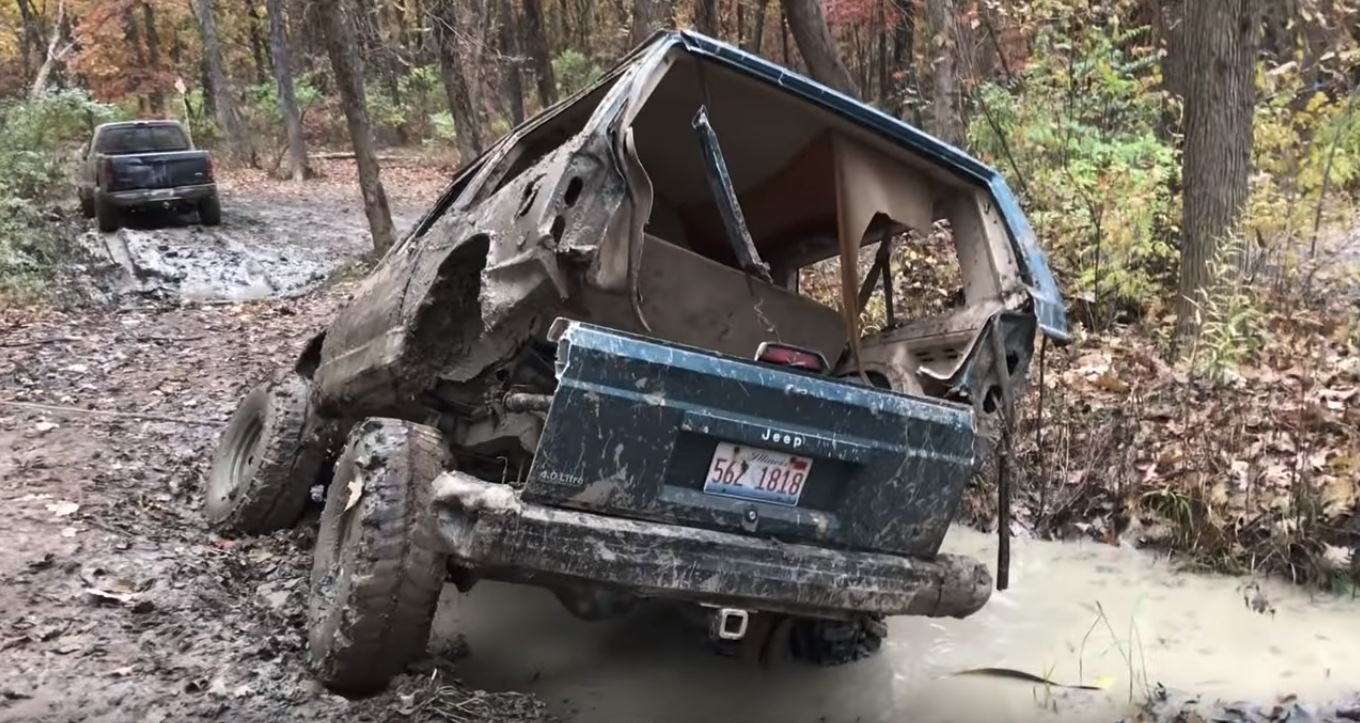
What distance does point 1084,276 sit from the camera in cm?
764

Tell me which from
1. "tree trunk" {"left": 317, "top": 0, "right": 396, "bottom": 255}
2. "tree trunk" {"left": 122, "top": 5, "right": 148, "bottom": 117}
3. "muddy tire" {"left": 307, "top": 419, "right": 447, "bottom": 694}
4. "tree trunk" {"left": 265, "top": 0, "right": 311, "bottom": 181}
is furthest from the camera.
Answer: "tree trunk" {"left": 122, "top": 5, "right": 148, "bottom": 117}

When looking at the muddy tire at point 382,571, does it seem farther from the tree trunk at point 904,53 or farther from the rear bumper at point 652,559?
the tree trunk at point 904,53

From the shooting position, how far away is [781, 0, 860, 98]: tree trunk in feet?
36.2

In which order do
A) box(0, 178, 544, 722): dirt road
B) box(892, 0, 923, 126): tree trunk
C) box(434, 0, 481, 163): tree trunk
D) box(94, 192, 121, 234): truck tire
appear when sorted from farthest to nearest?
box(892, 0, 923, 126): tree trunk → box(434, 0, 481, 163): tree trunk → box(94, 192, 121, 234): truck tire → box(0, 178, 544, 722): dirt road

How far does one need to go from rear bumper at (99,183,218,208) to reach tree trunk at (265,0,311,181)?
801cm

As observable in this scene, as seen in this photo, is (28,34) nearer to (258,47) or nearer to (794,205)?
(258,47)

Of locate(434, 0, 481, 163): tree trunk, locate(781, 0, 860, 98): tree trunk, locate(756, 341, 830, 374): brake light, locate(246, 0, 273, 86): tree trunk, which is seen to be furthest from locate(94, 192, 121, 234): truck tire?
locate(246, 0, 273, 86): tree trunk

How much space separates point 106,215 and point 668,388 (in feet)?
52.3

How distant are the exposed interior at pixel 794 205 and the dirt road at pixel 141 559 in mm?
2092

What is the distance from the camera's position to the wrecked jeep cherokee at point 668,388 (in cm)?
325

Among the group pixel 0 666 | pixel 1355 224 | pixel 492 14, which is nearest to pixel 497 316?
pixel 0 666

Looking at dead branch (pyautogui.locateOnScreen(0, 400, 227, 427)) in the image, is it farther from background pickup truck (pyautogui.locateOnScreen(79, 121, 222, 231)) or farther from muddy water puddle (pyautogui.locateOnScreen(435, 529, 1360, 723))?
background pickup truck (pyautogui.locateOnScreen(79, 121, 222, 231))

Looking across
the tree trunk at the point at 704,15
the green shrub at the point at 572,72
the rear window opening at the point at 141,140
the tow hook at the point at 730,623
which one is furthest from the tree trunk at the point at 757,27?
the tow hook at the point at 730,623

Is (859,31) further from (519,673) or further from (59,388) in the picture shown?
(519,673)
